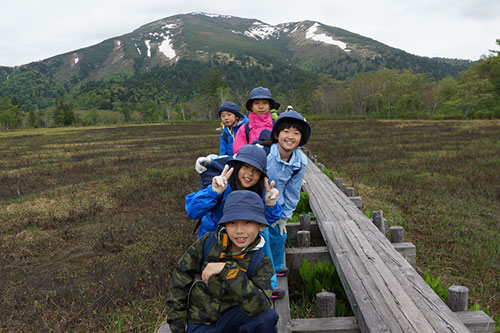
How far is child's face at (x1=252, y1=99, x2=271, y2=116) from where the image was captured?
13.0ft

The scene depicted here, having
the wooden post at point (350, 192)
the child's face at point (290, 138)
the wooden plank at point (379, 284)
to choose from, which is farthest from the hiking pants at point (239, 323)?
the wooden post at point (350, 192)

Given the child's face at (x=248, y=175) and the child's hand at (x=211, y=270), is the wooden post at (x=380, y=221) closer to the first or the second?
the child's face at (x=248, y=175)

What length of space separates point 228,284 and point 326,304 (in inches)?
36.3

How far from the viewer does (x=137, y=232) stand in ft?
19.3

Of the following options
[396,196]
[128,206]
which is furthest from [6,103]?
[396,196]

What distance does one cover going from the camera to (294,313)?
2902 millimetres

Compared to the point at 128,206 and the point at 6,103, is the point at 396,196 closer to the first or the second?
the point at 128,206

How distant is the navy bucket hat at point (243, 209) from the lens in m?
1.90

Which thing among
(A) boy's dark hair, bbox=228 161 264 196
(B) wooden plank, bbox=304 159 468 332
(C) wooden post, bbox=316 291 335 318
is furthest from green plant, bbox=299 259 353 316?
(A) boy's dark hair, bbox=228 161 264 196

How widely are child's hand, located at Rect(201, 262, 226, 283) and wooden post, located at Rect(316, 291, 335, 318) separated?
93cm

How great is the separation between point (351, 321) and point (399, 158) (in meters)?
11.9

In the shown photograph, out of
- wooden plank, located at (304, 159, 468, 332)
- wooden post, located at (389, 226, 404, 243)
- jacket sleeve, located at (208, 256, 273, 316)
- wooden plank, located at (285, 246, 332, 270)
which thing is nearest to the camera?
jacket sleeve, located at (208, 256, 273, 316)

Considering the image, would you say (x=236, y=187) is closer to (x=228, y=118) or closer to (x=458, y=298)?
(x=458, y=298)

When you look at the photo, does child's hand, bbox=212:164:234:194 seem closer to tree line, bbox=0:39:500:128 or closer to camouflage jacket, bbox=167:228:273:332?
camouflage jacket, bbox=167:228:273:332
